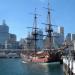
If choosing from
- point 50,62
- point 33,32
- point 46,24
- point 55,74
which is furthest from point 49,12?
point 55,74

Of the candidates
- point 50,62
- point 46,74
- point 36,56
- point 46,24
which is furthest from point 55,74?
point 46,24

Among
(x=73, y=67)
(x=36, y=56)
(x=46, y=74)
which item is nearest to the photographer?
(x=73, y=67)

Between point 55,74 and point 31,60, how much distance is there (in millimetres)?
58481

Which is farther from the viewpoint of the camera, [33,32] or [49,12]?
[33,32]

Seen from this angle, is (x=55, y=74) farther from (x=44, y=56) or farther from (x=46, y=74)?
(x=44, y=56)

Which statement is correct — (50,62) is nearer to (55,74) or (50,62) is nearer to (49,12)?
(49,12)

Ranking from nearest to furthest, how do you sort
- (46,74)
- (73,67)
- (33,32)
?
(73,67), (46,74), (33,32)

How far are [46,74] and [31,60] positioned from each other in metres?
59.3

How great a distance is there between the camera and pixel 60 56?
114m

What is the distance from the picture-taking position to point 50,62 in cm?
10931

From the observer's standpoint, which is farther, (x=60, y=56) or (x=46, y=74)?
(x=60, y=56)

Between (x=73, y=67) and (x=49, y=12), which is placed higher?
(x=49, y=12)

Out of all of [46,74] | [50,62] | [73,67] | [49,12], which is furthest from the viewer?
[49,12]

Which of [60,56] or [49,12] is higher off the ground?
[49,12]
